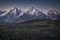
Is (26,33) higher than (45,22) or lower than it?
lower

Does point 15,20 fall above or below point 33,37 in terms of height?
above

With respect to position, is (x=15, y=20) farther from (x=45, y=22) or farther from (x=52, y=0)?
(x=52, y=0)

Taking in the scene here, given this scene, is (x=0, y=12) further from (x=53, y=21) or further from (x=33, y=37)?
(x=53, y=21)

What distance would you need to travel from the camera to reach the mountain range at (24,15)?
3896 millimetres

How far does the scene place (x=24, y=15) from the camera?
12.9ft

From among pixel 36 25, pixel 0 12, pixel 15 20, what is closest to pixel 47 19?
pixel 36 25

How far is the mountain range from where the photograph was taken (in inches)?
153

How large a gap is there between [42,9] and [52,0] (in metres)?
0.36

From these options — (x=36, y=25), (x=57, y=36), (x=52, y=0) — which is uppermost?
(x=52, y=0)

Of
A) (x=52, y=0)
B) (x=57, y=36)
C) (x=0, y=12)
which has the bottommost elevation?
(x=57, y=36)

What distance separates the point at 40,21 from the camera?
12.8ft

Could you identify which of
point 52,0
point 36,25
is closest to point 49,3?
point 52,0

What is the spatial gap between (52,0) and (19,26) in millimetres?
1114

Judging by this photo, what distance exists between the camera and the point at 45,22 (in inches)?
153
